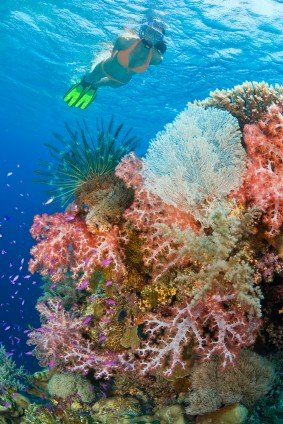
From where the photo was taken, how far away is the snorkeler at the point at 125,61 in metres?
7.70

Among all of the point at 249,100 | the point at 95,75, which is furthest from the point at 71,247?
the point at 95,75

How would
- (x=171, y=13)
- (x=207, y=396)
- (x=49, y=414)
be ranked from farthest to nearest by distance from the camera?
(x=171, y=13), (x=49, y=414), (x=207, y=396)

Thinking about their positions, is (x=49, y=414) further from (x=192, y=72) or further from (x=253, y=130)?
(x=192, y=72)

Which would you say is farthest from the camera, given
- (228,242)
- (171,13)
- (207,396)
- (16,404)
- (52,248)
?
(171,13)

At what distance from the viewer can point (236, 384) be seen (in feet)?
12.6

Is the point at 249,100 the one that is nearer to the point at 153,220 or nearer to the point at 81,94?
the point at 153,220

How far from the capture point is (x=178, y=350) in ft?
12.2

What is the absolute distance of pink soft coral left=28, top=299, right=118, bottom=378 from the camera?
4891 mm

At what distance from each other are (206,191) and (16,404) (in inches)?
200

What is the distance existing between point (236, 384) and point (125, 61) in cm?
713

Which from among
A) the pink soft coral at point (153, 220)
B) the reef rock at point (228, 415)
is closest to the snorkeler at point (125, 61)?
the pink soft coral at point (153, 220)

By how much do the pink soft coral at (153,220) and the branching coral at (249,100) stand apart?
1.90 metres

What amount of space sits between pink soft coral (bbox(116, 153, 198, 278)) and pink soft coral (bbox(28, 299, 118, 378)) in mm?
1727

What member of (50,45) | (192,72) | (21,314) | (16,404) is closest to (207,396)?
(16,404)
